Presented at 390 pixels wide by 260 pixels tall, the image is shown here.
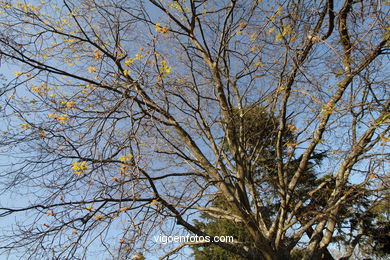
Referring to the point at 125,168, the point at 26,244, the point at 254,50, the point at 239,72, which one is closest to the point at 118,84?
the point at 125,168

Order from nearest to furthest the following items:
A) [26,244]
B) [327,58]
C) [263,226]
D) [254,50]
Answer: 1. [26,244]
2. [327,58]
3. [263,226]
4. [254,50]

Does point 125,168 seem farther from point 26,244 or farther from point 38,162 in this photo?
point 26,244

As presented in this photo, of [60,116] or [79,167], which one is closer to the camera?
[79,167]

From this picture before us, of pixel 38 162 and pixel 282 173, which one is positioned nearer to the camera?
pixel 38 162

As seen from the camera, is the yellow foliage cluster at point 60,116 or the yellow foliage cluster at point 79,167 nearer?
the yellow foliage cluster at point 79,167

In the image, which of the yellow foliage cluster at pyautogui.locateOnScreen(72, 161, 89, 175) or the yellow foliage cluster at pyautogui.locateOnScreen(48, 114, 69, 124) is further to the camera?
the yellow foliage cluster at pyautogui.locateOnScreen(48, 114, 69, 124)

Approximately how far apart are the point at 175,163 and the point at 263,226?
104 inches

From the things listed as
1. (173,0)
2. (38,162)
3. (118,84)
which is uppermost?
(173,0)

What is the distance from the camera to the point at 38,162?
10.6 ft

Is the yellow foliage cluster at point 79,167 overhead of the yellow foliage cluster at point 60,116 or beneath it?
beneath

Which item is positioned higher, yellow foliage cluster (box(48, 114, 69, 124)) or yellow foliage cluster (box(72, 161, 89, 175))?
yellow foliage cluster (box(48, 114, 69, 124))

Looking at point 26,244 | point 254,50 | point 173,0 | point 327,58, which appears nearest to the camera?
point 26,244

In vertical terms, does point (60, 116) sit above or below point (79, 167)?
above

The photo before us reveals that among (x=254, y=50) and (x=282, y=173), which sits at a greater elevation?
(x=254, y=50)
